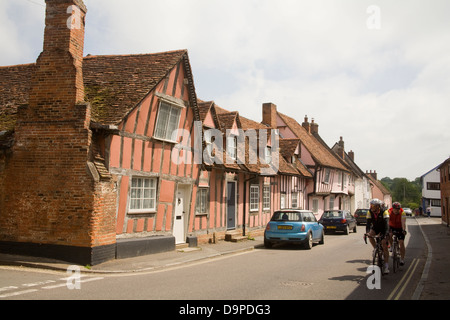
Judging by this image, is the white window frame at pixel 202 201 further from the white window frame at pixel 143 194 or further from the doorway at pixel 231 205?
the white window frame at pixel 143 194

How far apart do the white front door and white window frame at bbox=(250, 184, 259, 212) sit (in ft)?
20.8

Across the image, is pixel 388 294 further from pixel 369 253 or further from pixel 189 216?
pixel 189 216

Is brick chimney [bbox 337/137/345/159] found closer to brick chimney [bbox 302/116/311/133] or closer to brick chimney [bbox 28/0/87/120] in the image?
brick chimney [bbox 302/116/311/133]

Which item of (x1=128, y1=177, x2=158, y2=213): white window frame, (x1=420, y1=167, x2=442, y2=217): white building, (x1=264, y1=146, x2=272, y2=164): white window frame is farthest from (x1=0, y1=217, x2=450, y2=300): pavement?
(x1=420, y1=167, x2=442, y2=217): white building

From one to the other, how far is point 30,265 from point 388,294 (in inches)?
338

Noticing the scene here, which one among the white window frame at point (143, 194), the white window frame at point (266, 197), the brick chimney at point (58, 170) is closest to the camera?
the brick chimney at point (58, 170)

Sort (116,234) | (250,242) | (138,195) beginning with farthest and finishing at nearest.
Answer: (250,242) < (138,195) < (116,234)

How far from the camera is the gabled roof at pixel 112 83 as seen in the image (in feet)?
39.9

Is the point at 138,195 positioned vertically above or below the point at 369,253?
above

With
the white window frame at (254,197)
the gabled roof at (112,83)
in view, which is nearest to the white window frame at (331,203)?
the white window frame at (254,197)

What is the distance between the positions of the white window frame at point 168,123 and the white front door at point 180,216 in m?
2.19

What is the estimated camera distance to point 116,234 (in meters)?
11.7

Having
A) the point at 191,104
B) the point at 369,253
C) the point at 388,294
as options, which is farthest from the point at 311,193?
the point at 388,294

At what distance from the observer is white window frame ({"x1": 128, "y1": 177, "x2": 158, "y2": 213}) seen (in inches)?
492
